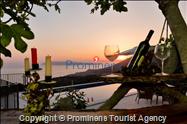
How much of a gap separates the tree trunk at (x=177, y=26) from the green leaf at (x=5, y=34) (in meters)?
2.07

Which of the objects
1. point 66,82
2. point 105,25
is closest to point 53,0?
point 66,82

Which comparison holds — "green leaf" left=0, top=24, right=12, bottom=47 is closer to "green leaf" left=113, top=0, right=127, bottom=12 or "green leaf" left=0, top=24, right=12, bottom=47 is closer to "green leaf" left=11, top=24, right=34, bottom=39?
"green leaf" left=11, top=24, right=34, bottom=39

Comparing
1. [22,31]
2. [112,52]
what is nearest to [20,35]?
[22,31]

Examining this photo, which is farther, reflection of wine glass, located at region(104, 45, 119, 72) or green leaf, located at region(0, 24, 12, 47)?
reflection of wine glass, located at region(104, 45, 119, 72)

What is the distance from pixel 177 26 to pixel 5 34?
2.12 meters

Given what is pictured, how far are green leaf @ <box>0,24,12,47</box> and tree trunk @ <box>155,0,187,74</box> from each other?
207 centimetres

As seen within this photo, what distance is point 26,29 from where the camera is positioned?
0.52 metres

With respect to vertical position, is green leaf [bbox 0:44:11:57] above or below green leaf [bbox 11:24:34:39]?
below

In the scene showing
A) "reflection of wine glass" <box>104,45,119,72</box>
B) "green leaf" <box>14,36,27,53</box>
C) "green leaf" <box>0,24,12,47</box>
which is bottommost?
"green leaf" <box>14,36,27,53</box>

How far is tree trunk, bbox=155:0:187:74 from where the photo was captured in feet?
7.97

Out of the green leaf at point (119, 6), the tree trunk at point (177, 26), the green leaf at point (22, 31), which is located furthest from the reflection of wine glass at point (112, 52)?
the green leaf at point (22, 31)

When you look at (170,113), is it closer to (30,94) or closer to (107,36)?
(30,94)

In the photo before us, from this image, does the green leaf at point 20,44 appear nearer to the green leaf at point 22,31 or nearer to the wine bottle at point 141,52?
the green leaf at point 22,31

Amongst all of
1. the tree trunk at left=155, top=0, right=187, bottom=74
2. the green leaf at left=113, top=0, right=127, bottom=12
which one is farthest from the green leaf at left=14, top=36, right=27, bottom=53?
the green leaf at left=113, top=0, right=127, bottom=12
